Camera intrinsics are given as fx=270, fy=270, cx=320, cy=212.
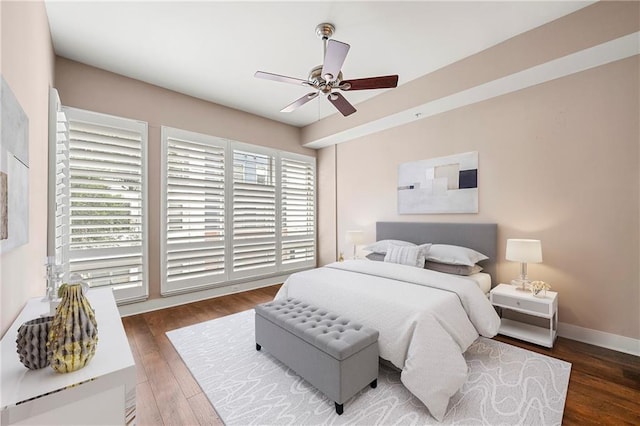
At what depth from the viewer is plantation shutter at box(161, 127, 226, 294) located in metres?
3.72

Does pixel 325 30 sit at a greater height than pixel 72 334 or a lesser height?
greater

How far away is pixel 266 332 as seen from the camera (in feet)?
7.81

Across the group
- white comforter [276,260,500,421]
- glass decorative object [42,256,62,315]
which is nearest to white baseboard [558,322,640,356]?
white comforter [276,260,500,421]

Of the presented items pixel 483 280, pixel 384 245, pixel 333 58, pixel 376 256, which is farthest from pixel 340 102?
pixel 483 280

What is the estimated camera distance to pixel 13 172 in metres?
1.23

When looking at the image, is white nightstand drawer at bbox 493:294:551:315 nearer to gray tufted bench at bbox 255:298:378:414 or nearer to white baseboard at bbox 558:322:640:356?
white baseboard at bbox 558:322:640:356

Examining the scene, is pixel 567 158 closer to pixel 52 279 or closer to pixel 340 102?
pixel 340 102

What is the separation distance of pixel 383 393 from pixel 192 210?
10.9 feet

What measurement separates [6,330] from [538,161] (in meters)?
4.37

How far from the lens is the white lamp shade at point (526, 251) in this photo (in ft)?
8.79

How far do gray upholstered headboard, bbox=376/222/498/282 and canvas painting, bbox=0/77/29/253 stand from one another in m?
3.87

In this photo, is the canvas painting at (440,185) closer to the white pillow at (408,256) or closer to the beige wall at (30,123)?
the white pillow at (408,256)

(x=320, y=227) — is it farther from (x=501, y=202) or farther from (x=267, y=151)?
(x=501, y=202)

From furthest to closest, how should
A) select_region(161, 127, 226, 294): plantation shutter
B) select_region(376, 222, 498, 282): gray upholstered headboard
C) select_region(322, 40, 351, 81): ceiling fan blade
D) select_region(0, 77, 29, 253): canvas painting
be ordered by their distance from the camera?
select_region(161, 127, 226, 294): plantation shutter, select_region(376, 222, 498, 282): gray upholstered headboard, select_region(322, 40, 351, 81): ceiling fan blade, select_region(0, 77, 29, 253): canvas painting
